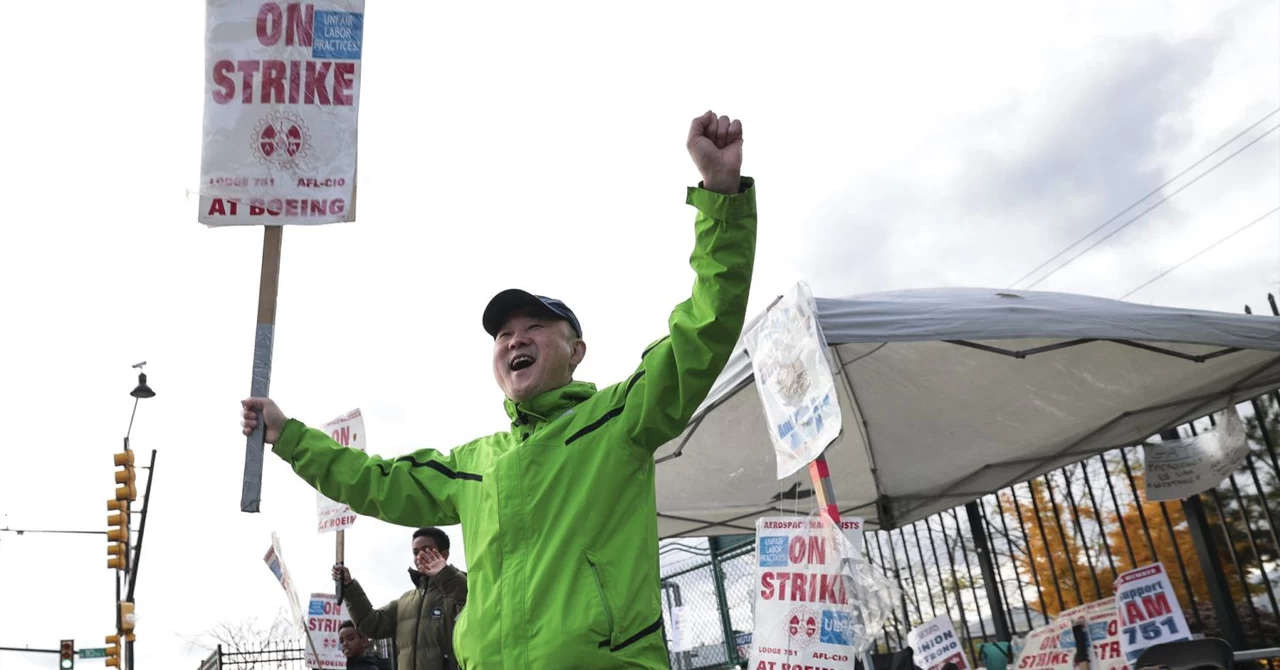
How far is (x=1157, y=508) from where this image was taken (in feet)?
34.2

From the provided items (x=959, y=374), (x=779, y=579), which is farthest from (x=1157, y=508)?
(x=779, y=579)

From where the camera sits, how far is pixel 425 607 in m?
5.88

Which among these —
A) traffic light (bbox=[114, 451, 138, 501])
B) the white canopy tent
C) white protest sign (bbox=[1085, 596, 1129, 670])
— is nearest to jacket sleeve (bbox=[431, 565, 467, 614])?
the white canopy tent

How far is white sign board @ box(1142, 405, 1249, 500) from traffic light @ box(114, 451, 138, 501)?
17.1 m

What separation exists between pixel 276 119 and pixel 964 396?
579 centimetres

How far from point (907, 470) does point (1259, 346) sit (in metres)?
3.36

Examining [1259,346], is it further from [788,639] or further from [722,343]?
[722,343]

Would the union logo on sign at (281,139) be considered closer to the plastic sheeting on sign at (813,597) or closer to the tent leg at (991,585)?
the plastic sheeting on sign at (813,597)

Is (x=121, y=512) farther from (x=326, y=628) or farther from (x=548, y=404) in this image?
(x=548, y=404)

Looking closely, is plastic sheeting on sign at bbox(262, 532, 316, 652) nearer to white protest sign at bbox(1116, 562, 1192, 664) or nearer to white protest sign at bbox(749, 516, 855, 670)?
white protest sign at bbox(749, 516, 855, 670)

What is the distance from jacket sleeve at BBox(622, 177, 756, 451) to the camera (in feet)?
6.26

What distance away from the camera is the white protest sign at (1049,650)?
21.3ft

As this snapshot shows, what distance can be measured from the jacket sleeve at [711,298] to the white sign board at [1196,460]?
6.49 m

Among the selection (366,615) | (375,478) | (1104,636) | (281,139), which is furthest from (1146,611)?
(281,139)
